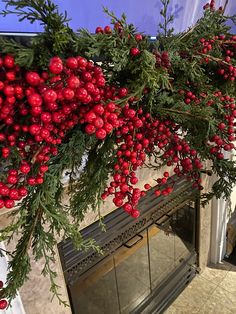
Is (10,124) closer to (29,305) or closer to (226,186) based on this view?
(226,186)

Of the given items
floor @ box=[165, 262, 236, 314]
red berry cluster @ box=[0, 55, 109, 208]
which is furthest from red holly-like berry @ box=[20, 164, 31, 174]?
floor @ box=[165, 262, 236, 314]

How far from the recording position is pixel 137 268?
1543mm

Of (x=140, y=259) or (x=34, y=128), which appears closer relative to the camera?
(x=34, y=128)

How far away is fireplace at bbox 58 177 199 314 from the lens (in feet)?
3.82

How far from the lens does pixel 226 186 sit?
0.58m

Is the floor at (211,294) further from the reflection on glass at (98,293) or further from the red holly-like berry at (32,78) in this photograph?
the red holly-like berry at (32,78)

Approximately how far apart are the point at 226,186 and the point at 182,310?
1522 mm

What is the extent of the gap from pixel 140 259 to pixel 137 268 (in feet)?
0.19

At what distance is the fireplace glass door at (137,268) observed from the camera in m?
1.25

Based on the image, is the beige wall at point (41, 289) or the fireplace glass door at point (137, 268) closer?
the beige wall at point (41, 289)

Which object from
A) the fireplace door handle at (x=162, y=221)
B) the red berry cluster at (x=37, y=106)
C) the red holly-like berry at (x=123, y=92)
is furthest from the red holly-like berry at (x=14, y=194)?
the fireplace door handle at (x=162, y=221)

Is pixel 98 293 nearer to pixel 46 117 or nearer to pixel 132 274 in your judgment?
pixel 132 274

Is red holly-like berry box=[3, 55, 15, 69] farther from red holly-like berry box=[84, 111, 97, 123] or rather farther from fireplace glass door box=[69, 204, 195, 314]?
fireplace glass door box=[69, 204, 195, 314]

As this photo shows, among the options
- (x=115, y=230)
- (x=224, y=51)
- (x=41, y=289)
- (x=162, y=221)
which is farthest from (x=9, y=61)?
(x=162, y=221)
